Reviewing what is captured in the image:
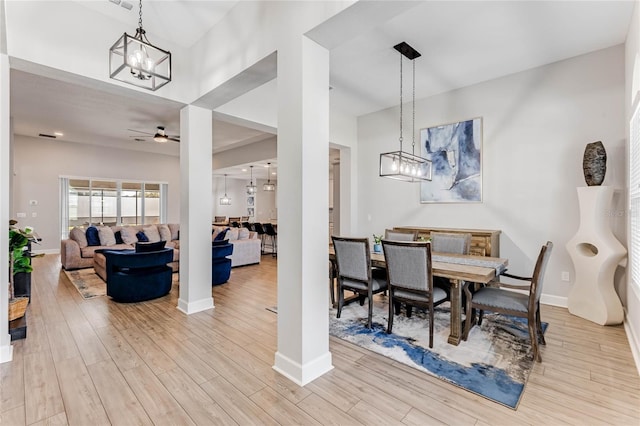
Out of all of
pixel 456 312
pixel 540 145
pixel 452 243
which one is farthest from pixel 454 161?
pixel 456 312

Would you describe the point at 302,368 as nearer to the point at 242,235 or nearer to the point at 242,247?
the point at 242,247

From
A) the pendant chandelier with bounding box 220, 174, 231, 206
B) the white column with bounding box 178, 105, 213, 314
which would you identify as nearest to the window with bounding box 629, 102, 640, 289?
the white column with bounding box 178, 105, 213, 314

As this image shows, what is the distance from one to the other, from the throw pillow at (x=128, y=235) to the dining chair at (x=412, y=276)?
6.49m

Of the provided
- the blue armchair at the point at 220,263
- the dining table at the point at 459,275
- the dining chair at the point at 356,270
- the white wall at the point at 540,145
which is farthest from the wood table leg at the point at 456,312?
the blue armchair at the point at 220,263

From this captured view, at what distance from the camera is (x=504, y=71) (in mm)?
4262

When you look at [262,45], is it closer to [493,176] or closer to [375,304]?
[375,304]

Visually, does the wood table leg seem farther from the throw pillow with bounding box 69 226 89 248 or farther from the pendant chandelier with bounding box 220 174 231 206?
the pendant chandelier with bounding box 220 174 231 206

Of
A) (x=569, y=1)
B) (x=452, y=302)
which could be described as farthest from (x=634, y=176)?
(x=452, y=302)

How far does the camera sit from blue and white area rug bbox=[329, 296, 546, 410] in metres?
2.23

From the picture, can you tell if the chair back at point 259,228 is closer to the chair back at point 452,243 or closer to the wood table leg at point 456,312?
the chair back at point 452,243

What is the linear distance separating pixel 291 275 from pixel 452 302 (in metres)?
1.59

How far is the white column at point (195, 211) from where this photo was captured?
12.5 feet

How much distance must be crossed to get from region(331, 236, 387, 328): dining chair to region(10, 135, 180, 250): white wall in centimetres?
848

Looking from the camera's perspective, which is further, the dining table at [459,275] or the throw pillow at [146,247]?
the throw pillow at [146,247]
